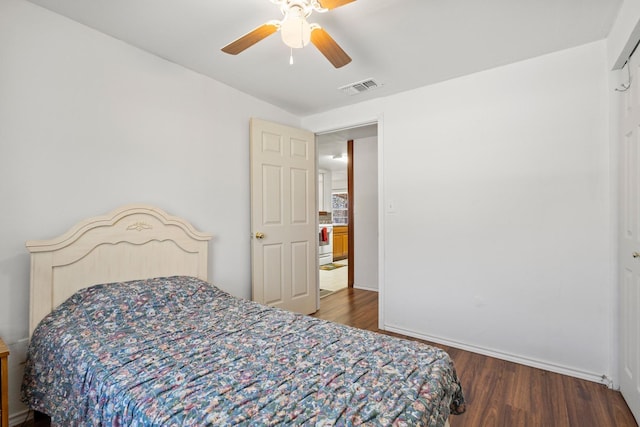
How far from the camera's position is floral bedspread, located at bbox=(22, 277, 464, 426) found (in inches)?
38.8

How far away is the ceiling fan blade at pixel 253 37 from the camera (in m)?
1.58

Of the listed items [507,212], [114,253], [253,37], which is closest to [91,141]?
[114,253]

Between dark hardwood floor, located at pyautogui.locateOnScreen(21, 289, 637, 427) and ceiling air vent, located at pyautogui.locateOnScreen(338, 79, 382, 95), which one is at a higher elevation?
ceiling air vent, located at pyautogui.locateOnScreen(338, 79, 382, 95)

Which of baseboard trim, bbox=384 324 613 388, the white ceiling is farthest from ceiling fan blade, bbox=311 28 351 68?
baseboard trim, bbox=384 324 613 388

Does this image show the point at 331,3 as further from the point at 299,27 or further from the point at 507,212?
the point at 507,212

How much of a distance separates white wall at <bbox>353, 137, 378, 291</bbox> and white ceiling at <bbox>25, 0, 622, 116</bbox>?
209 cm

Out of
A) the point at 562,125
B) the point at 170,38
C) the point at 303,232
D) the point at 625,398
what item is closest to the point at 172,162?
the point at 170,38

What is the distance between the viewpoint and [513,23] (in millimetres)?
1937

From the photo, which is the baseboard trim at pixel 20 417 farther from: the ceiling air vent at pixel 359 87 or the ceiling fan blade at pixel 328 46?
the ceiling air vent at pixel 359 87

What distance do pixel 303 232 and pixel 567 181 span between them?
2.43 metres

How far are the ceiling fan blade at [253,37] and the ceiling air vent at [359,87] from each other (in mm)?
1330

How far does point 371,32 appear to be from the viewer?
2043mm

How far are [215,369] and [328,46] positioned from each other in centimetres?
169

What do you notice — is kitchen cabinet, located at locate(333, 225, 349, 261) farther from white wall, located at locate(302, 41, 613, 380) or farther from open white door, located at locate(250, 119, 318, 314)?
white wall, located at locate(302, 41, 613, 380)
